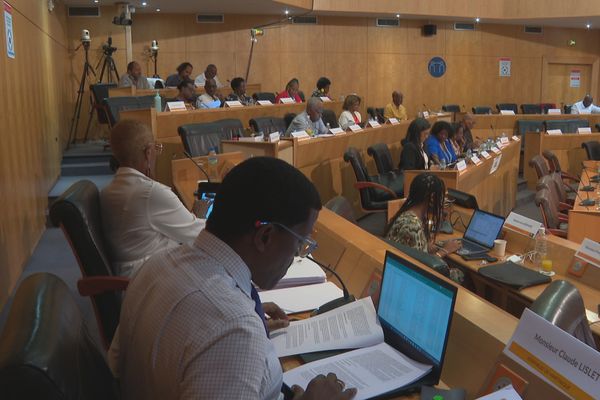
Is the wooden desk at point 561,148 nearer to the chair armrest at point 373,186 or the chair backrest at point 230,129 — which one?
the chair armrest at point 373,186

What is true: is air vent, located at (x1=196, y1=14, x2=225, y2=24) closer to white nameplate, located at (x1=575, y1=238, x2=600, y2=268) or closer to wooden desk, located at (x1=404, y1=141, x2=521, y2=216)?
wooden desk, located at (x1=404, y1=141, x2=521, y2=216)

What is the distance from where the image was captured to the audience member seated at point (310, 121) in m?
6.62

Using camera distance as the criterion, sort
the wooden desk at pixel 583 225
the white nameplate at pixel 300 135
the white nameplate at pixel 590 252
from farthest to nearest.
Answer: the white nameplate at pixel 300 135, the wooden desk at pixel 583 225, the white nameplate at pixel 590 252

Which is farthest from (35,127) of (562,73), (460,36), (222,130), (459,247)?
(562,73)

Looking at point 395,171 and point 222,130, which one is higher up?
point 222,130

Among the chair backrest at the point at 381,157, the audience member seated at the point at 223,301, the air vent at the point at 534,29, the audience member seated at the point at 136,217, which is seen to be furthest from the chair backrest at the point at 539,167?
the air vent at the point at 534,29

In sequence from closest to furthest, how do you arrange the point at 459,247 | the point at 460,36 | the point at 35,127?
the point at 459,247 → the point at 35,127 → the point at 460,36

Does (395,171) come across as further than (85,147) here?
No

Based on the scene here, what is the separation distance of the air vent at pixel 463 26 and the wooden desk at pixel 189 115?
6948mm

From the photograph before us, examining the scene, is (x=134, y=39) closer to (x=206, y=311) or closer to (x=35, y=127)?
(x=35, y=127)

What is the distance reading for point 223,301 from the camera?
0.98 m

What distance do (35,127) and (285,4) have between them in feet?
19.0

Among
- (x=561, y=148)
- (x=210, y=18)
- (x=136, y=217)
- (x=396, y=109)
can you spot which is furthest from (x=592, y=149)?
(x=136, y=217)

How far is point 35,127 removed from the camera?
A: 5.63m
